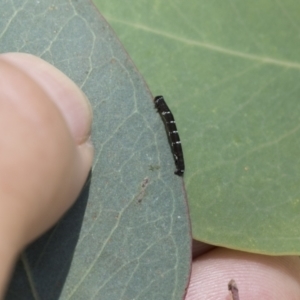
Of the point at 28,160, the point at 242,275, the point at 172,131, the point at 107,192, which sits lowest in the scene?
the point at 242,275

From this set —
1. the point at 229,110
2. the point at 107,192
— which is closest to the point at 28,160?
the point at 107,192

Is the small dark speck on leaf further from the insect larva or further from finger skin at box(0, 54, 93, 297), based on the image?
finger skin at box(0, 54, 93, 297)

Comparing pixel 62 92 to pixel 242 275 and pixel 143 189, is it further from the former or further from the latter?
pixel 242 275

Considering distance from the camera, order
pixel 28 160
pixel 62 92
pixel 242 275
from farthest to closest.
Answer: pixel 242 275, pixel 62 92, pixel 28 160

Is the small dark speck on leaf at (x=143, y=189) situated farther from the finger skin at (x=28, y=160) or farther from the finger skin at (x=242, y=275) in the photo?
the finger skin at (x=242, y=275)

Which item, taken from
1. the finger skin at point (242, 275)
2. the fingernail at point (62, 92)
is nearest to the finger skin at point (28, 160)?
the fingernail at point (62, 92)

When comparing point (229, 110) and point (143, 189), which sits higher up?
point (229, 110)

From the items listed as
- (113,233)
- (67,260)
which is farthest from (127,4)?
(67,260)
